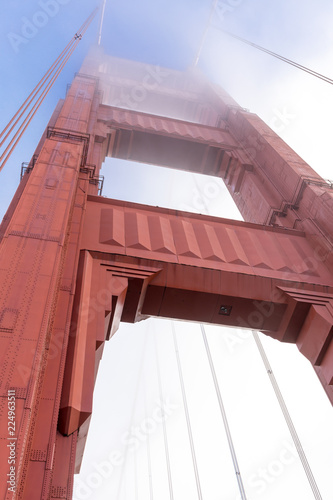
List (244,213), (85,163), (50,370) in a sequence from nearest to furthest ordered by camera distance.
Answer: (50,370) → (85,163) → (244,213)

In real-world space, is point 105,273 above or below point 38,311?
below

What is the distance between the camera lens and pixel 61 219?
7316 millimetres

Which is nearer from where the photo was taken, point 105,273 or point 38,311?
point 38,311

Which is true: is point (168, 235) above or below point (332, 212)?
→ below

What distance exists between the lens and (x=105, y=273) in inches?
305

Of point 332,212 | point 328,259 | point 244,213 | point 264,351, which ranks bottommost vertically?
point 264,351

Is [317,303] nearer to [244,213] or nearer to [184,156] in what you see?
[244,213]

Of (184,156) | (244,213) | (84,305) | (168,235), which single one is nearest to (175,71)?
(184,156)

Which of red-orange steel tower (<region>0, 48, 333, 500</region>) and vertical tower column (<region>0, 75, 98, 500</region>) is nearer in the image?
vertical tower column (<region>0, 75, 98, 500</region>)

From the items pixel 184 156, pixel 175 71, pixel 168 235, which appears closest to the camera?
pixel 168 235

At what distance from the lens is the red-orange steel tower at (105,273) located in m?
4.77

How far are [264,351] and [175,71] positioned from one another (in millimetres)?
21179

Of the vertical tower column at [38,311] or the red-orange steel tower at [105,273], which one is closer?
the vertical tower column at [38,311]

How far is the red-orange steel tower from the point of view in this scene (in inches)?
188
